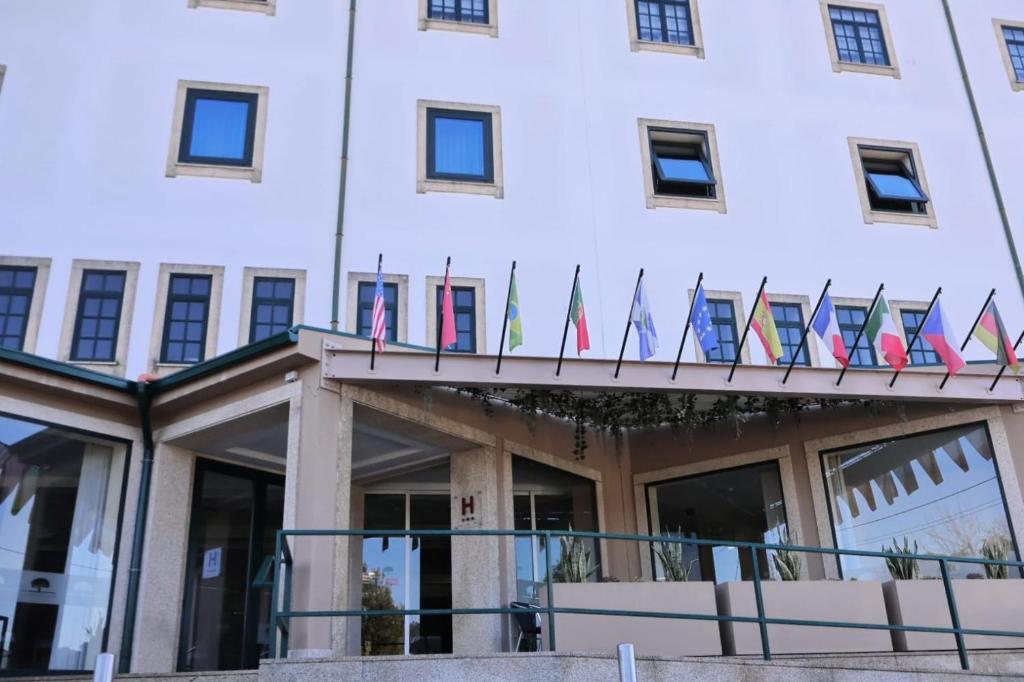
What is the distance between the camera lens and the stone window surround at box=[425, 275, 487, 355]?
582 inches

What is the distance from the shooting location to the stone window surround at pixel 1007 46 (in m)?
19.0

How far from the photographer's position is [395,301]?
1488 cm

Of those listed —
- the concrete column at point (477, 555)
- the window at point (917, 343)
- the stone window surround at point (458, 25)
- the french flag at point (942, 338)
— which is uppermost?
the stone window surround at point (458, 25)

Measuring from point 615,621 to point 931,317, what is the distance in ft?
16.4

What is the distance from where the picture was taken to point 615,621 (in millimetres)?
9742

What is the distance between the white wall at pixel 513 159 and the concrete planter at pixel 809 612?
17.6ft

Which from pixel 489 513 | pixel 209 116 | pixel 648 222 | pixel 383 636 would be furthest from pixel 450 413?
pixel 209 116

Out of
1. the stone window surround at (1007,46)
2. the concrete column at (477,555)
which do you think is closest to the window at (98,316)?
the concrete column at (477,555)

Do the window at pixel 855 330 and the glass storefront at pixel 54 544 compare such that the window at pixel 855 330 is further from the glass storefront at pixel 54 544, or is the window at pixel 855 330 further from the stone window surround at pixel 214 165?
the glass storefront at pixel 54 544

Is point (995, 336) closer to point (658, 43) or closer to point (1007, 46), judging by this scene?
point (658, 43)

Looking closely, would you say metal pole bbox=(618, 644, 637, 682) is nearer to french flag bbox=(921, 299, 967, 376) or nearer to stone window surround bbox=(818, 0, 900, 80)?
french flag bbox=(921, 299, 967, 376)

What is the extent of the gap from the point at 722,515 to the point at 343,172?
7.29 metres

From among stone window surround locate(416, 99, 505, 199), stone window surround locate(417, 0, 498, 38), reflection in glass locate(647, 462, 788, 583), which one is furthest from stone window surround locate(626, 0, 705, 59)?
reflection in glass locate(647, 462, 788, 583)

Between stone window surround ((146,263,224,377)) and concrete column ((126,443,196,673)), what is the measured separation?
9.29 feet
